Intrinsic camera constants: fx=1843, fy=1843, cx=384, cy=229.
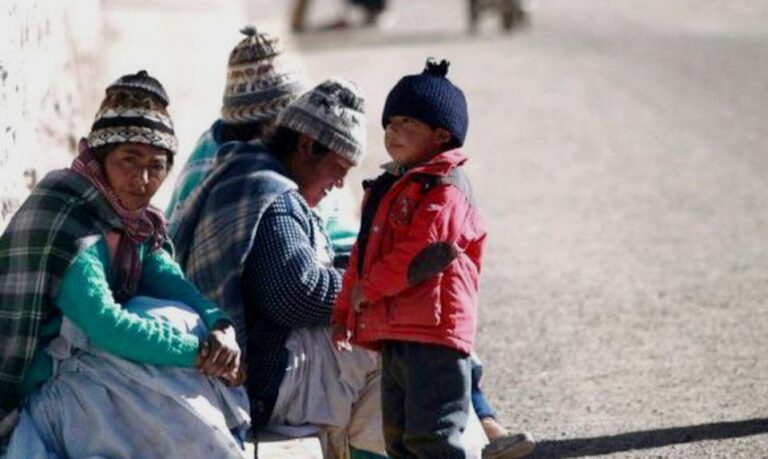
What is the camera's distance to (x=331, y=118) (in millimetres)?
5398

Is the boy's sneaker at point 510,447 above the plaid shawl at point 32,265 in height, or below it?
below

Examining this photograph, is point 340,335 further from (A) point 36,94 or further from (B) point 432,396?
(A) point 36,94

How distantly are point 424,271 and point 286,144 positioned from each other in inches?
39.8

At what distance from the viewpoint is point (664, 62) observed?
53.3ft

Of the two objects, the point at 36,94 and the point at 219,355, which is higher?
the point at 36,94

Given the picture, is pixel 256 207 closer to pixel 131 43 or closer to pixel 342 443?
pixel 342 443

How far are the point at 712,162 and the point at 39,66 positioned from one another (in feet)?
17.0

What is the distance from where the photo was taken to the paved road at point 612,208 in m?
6.43

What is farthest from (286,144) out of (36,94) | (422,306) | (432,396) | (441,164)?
(36,94)

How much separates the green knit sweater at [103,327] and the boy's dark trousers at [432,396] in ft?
1.85

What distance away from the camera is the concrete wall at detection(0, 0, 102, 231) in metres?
6.09

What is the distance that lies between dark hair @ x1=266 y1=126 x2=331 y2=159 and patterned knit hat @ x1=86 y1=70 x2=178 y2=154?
731mm

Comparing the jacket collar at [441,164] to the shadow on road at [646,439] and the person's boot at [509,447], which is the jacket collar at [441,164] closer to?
the person's boot at [509,447]

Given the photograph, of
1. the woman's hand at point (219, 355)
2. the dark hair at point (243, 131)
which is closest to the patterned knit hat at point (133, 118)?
the woman's hand at point (219, 355)
